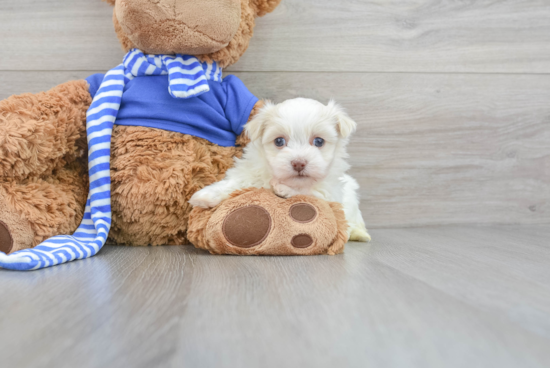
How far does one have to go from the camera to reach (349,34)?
1344 mm

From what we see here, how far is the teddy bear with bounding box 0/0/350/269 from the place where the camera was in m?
0.93

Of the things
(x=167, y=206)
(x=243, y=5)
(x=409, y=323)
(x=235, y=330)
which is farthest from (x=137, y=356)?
(x=243, y=5)

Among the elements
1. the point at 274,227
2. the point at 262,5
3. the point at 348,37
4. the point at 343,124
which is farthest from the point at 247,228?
the point at 348,37

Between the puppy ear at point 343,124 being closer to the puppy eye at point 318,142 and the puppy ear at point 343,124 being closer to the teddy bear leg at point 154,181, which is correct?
the puppy eye at point 318,142

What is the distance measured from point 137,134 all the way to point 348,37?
2.40 feet

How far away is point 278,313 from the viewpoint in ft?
1.75

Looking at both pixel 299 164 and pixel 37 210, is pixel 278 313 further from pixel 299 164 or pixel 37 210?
pixel 37 210

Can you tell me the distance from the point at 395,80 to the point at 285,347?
3.68 ft

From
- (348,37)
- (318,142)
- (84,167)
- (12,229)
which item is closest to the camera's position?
(12,229)

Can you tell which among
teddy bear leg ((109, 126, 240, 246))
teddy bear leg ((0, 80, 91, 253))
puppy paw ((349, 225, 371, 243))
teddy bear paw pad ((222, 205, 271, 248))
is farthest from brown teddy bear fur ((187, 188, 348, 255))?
teddy bear leg ((0, 80, 91, 253))

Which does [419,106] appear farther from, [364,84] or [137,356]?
[137,356]

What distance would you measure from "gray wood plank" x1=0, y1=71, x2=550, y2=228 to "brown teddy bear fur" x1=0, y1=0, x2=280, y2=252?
1.48 feet

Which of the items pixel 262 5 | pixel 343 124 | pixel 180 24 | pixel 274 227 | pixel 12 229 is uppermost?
pixel 262 5

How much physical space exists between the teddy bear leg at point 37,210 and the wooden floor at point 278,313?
0.15m
